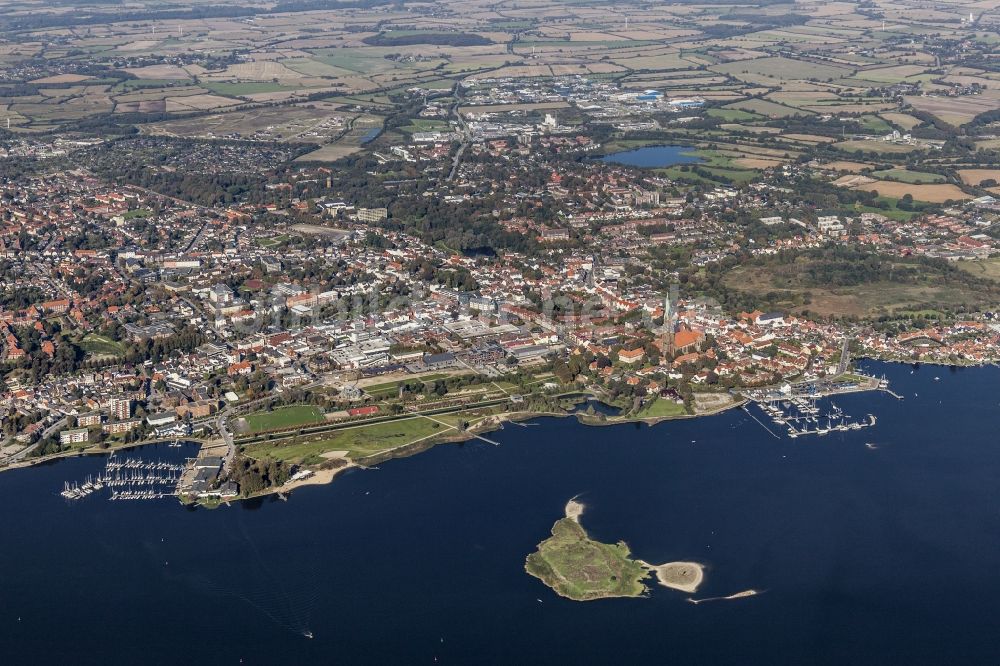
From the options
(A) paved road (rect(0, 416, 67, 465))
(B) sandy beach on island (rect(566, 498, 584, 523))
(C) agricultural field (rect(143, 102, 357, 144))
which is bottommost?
(B) sandy beach on island (rect(566, 498, 584, 523))

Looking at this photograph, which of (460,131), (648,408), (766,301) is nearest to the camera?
(648,408)

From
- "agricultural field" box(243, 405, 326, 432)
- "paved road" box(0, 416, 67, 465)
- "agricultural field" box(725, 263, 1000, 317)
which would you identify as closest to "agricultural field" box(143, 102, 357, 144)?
"agricultural field" box(725, 263, 1000, 317)

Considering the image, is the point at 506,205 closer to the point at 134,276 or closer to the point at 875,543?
the point at 134,276

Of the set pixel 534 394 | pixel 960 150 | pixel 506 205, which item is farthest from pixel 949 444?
pixel 960 150

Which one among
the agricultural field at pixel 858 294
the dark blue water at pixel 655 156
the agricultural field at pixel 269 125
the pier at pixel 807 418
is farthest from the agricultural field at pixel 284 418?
the agricultural field at pixel 269 125

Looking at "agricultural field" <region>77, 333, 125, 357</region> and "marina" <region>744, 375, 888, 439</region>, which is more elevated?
"agricultural field" <region>77, 333, 125, 357</region>

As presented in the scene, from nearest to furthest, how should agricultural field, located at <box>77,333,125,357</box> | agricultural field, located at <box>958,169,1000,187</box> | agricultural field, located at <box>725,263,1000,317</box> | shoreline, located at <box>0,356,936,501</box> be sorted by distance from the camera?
1. shoreline, located at <box>0,356,936,501</box>
2. agricultural field, located at <box>77,333,125,357</box>
3. agricultural field, located at <box>725,263,1000,317</box>
4. agricultural field, located at <box>958,169,1000,187</box>

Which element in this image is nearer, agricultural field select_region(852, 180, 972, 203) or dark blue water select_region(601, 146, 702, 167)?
agricultural field select_region(852, 180, 972, 203)

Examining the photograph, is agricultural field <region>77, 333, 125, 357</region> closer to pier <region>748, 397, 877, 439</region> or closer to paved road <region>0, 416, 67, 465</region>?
paved road <region>0, 416, 67, 465</region>
